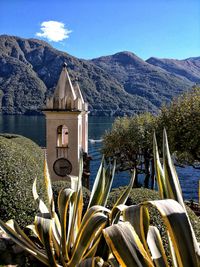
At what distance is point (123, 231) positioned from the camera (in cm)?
185

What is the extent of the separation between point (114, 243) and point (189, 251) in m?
0.43

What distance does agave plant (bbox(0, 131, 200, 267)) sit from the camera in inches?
71.7

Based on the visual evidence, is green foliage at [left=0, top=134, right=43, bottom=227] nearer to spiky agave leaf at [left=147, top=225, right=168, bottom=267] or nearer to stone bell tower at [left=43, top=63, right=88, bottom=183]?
spiky agave leaf at [left=147, top=225, right=168, bottom=267]

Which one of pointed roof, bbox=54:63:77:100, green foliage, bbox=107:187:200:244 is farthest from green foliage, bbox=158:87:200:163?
green foliage, bbox=107:187:200:244

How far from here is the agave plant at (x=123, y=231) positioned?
182 cm

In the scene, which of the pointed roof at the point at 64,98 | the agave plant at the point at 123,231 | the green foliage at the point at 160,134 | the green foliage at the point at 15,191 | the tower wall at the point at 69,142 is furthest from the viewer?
the green foliage at the point at 160,134

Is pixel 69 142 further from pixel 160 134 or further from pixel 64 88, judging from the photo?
pixel 160 134

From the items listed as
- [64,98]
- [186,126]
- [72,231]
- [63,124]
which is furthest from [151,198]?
[186,126]

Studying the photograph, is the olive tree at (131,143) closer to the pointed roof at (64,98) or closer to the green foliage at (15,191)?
the pointed roof at (64,98)

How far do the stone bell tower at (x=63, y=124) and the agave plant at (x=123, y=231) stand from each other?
8.81m

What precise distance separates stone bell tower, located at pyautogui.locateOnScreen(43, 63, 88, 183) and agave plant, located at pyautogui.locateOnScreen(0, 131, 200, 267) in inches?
347

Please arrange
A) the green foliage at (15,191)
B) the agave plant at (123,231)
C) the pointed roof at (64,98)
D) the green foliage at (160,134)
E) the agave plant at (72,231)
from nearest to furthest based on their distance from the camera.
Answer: the agave plant at (123,231), the agave plant at (72,231), the green foliage at (15,191), the pointed roof at (64,98), the green foliage at (160,134)

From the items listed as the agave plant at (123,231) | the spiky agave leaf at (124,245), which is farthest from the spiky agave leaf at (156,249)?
the spiky agave leaf at (124,245)

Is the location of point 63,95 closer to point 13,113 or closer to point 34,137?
point 34,137
